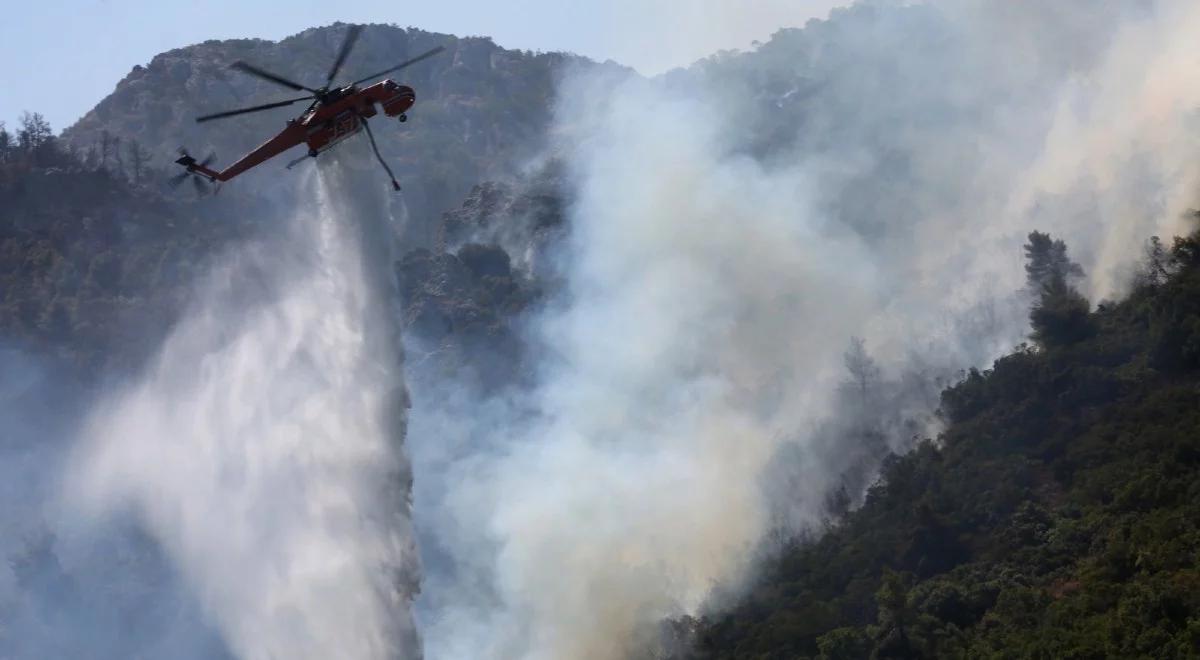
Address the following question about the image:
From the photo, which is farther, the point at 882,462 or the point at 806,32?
the point at 806,32

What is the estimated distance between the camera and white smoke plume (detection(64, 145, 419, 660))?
60594mm

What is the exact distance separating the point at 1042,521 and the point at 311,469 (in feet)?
112

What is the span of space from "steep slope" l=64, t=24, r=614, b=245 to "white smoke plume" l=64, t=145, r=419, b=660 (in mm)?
70571

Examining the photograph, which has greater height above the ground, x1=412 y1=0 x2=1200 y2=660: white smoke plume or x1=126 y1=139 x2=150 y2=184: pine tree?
x1=126 y1=139 x2=150 y2=184: pine tree

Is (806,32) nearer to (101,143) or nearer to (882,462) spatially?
(101,143)

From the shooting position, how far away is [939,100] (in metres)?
136

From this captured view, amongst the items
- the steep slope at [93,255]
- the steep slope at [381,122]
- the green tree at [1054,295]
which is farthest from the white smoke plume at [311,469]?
the steep slope at [381,122]

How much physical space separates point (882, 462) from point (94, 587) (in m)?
48.2

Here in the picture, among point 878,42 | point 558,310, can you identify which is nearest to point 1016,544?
point 558,310

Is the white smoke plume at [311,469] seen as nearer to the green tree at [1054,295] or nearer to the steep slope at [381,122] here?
the green tree at [1054,295]

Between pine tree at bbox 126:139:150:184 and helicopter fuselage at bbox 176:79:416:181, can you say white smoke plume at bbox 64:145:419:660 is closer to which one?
helicopter fuselage at bbox 176:79:416:181

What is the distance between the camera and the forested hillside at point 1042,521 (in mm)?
59812

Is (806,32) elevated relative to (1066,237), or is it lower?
elevated

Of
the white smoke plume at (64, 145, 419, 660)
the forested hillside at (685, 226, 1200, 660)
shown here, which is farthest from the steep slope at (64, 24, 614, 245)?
the forested hillside at (685, 226, 1200, 660)
